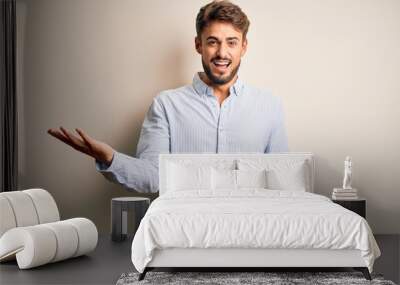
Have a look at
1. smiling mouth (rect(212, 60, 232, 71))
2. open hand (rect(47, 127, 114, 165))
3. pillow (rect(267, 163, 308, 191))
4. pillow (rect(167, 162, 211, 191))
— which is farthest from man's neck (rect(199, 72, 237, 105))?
open hand (rect(47, 127, 114, 165))

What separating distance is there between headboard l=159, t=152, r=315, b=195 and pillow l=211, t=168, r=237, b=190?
0.35 meters

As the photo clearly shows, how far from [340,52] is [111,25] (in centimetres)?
236

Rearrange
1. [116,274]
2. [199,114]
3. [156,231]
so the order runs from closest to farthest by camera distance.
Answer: [156,231]
[116,274]
[199,114]

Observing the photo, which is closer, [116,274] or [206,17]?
[116,274]

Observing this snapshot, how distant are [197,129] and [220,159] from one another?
43 cm

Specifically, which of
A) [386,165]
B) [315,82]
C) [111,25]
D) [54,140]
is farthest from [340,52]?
[54,140]

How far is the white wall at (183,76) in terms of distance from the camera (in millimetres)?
6910

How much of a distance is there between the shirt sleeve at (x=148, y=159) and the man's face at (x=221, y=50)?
659mm

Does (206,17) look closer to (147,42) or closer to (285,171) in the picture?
(147,42)

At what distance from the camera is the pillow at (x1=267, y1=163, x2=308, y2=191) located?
6.20 meters

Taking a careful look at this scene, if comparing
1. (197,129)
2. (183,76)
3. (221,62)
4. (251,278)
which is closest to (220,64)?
(221,62)

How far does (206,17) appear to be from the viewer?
683cm

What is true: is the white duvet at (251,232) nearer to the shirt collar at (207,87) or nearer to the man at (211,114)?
the man at (211,114)

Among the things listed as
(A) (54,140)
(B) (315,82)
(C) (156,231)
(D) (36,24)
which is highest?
(D) (36,24)
